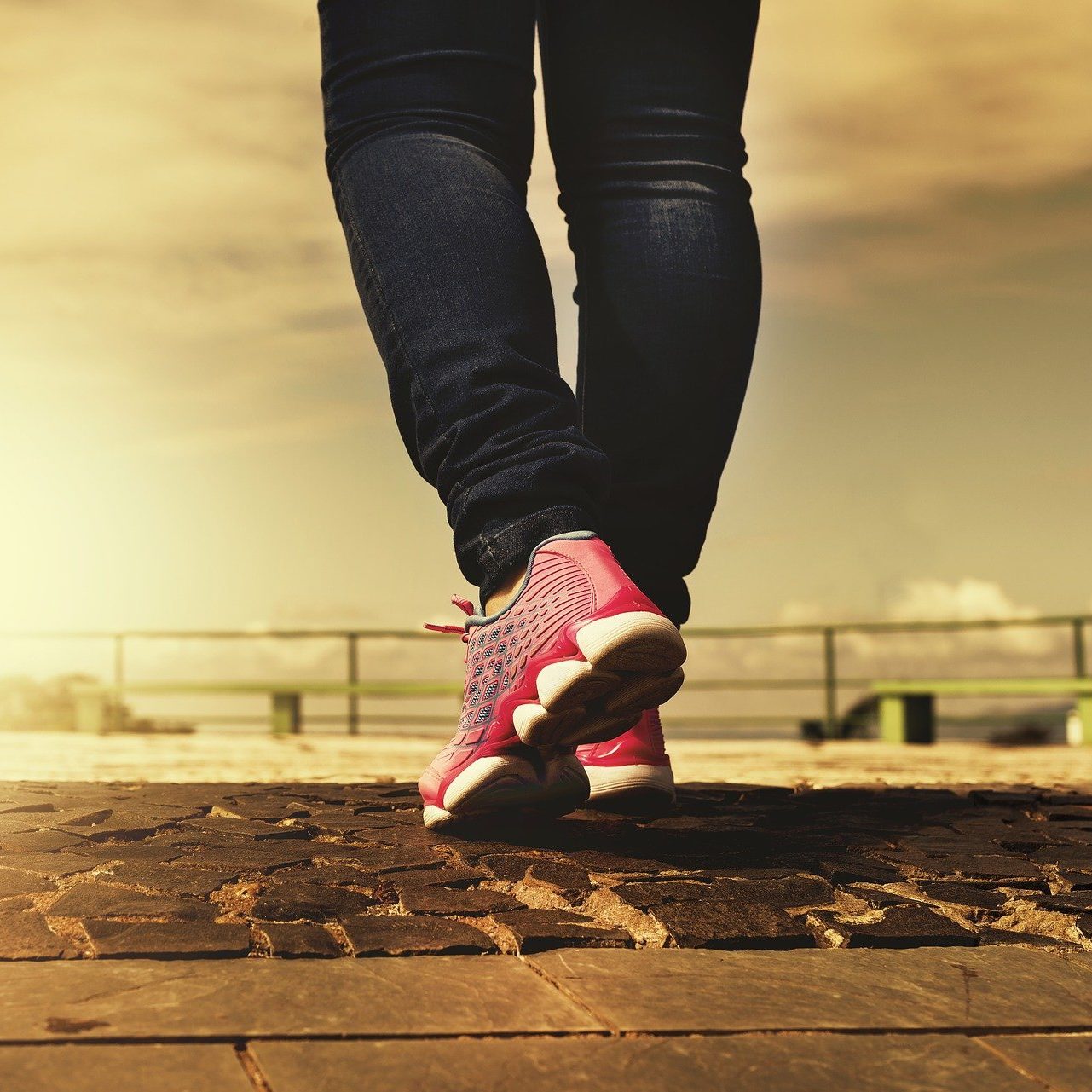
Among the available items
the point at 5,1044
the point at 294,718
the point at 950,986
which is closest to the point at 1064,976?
the point at 950,986

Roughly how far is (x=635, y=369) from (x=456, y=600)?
0.36m

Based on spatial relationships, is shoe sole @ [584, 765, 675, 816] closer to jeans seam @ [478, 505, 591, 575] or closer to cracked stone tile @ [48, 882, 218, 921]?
jeans seam @ [478, 505, 591, 575]

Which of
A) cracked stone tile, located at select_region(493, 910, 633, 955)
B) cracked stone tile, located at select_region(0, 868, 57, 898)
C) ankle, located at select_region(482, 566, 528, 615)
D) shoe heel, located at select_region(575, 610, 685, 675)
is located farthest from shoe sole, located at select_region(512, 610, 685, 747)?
cracked stone tile, located at select_region(0, 868, 57, 898)

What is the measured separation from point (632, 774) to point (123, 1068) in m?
0.98

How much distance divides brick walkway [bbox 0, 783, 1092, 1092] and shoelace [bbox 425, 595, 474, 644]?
0.22 metres

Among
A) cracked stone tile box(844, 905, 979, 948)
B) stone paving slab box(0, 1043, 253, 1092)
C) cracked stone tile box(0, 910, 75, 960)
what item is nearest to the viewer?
stone paving slab box(0, 1043, 253, 1092)

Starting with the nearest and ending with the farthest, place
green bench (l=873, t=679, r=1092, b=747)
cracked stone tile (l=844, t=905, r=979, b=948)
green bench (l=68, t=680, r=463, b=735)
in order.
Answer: cracked stone tile (l=844, t=905, r=979, b=948) < green bench (l=873, t=679, r=1092, b=747) < green bench (l=68, t=680, r=463, b=735)

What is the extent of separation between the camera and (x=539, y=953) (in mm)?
853

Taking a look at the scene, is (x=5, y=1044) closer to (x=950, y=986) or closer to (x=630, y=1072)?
(x=630, y=1072)

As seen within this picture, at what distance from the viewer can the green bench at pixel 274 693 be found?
8172 mm

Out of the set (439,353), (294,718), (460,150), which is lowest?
(294,718)

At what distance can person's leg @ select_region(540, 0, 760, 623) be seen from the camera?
4.93 ft

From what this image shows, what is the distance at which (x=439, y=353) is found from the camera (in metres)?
1.28

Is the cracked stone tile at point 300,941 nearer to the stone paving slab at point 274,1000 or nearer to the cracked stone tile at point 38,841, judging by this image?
the stone paving slab at point 274,1000
